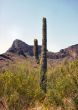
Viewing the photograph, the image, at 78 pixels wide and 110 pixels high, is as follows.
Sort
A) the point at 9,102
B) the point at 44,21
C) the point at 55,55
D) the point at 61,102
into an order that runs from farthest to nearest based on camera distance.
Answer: the point at 55,55, the point at 44,21, the point at 61,102, the point at 9,102

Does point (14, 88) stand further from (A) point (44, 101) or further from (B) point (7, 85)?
(A) point (44, 101)

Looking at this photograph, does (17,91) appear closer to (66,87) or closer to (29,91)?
(29,91)

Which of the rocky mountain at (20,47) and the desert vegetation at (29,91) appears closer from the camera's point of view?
the desert vegetation at (29,91)

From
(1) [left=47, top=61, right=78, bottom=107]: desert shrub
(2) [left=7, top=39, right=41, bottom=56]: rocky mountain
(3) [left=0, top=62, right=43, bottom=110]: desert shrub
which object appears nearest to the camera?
(3) [left=0, top=62, right=43, bottom=110]: desert shrub

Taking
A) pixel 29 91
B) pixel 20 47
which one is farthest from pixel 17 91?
pixel 20 47

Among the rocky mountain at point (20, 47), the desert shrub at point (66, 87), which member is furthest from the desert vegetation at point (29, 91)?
the rocky mountain at point (20, 47)

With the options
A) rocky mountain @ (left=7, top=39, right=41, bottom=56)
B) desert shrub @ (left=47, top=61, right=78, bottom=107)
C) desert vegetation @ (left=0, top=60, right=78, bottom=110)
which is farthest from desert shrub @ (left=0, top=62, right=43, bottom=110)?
rocky mountain @ (left=7, top=39, right=41, bottom=56)

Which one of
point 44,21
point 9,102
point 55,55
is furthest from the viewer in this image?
point 55,55

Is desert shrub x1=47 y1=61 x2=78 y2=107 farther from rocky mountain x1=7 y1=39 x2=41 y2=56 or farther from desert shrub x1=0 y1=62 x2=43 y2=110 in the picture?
rocky mountain x1=7 y1=39 x2=41 y2=56

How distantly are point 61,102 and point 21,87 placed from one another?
5.60ft

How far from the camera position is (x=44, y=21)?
1970 centimetres

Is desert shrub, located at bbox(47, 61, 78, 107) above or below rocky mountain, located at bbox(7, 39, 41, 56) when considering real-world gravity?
below

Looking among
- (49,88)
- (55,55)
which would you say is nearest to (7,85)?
(49,88)

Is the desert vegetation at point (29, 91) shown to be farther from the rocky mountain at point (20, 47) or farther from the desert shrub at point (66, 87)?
the rocky mountain at point (20, 47)
